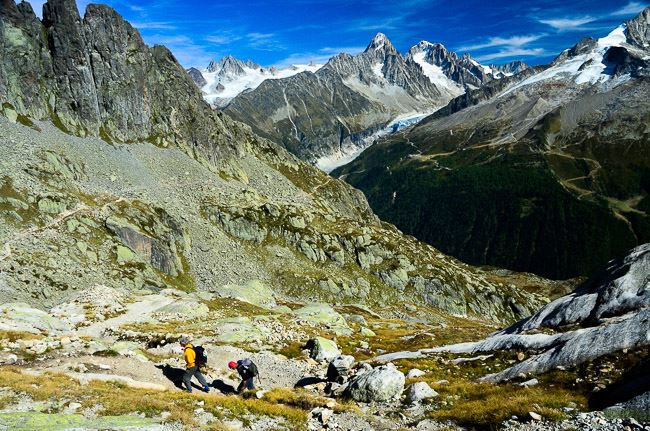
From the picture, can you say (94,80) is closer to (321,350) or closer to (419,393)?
(321,350)

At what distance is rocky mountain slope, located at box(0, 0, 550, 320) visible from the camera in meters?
87.3

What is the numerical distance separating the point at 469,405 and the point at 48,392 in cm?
2121

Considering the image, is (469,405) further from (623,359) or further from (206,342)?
(206,342)

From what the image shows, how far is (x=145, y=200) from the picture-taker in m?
114

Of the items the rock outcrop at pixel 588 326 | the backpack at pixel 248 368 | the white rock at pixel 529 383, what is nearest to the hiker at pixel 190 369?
the backpack at pixel 248 368

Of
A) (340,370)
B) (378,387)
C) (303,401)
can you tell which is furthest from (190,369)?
(378,387)

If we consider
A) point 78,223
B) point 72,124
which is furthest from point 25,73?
point 78,223

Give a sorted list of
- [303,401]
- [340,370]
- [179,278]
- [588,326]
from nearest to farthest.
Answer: [303,401] < [340,370] < [588,326] < [179,278]

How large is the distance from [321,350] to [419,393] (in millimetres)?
14729

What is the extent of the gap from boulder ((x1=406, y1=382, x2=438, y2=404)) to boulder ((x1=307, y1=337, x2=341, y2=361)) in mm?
13303

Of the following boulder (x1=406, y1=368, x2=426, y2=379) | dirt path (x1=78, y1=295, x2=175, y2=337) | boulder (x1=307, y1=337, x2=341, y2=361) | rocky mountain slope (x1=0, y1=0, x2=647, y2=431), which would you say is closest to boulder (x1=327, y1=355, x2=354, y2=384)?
rocky mountain slope (x1=0, y1=0, x2=647, y2=431)

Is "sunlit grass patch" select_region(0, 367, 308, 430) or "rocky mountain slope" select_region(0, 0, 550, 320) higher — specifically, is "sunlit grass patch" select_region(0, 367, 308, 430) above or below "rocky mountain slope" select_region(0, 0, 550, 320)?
below

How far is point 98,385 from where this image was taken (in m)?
24.0

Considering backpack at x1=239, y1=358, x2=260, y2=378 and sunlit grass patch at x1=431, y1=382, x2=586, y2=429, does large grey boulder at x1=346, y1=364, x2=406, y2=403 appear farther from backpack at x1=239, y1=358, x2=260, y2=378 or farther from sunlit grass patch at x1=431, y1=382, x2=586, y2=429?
backpack at x1=239, y1=358, x2=260, y2=378
